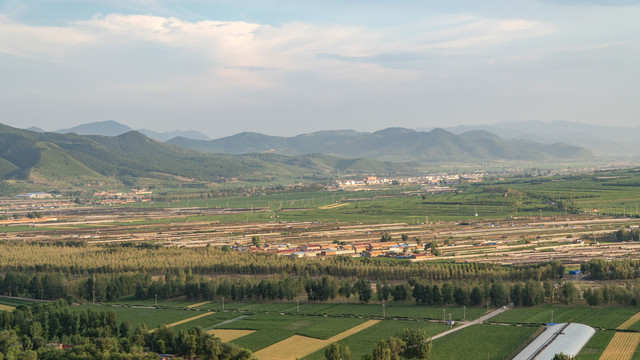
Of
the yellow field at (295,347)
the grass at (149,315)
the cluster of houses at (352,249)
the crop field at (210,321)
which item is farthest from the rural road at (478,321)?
the cluster of houses at (352,249)

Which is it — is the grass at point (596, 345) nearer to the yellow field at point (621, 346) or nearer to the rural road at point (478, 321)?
the yellow field at point (621, 346)

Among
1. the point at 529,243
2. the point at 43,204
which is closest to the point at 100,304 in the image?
the point at 529,243

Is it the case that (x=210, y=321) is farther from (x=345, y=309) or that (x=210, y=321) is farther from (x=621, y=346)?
(x=621, y=346)

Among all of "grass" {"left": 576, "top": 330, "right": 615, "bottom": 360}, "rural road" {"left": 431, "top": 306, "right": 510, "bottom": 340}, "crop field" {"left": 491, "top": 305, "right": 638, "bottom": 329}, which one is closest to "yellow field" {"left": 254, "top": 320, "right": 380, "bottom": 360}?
"rural road" {"left": 431, "top": 306, "right": 510, "bottom": 340}

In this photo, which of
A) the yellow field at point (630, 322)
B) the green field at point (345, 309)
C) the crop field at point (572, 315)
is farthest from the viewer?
the green field at point (345, 309)

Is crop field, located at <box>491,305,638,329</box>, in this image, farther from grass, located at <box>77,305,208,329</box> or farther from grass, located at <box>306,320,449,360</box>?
grass, located at <box>77,305,208,329</box>

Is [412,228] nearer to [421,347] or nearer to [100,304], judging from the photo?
[100,304]
